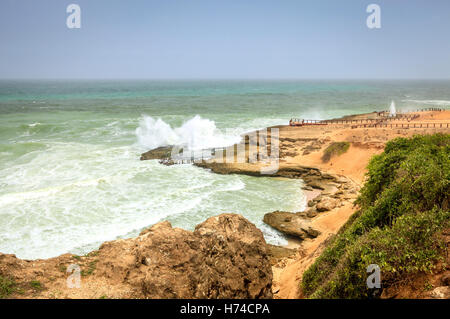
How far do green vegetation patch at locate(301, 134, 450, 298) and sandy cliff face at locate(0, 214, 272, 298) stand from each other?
193cm

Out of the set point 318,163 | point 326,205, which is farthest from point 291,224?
point 318,163

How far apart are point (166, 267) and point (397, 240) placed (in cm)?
502

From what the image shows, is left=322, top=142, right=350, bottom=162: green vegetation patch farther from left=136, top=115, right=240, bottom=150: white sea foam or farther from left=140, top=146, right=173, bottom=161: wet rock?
left=140, top=146, right=173, bottom=161: wet rock

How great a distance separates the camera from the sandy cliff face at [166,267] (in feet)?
19.9

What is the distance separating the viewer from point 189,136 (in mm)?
35125

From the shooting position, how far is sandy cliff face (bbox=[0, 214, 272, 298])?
605 centimetres

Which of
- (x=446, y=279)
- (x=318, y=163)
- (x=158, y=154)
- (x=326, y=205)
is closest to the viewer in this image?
(x=446, y=279)

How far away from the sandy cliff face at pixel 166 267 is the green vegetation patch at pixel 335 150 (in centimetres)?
2066

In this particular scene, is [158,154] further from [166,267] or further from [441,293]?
[441,293]

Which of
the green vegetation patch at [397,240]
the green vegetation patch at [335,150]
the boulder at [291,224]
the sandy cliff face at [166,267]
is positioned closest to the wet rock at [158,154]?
the green vegetation patch at [335,150]

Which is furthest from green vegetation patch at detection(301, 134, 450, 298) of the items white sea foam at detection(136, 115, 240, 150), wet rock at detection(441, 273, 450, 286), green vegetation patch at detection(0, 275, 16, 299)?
white sea foam at detection(136, 115, 240, 150)

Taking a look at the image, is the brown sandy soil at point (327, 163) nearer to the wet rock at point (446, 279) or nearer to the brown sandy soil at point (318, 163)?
the brown sandy soil at point (318, 163)
